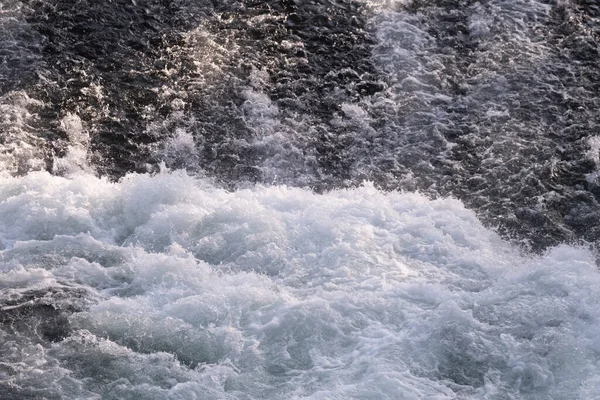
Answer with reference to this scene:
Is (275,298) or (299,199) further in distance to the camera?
(299,199)

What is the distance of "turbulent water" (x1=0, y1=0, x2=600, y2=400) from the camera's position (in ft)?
22.8

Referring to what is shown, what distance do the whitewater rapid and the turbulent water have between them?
2 centimetres

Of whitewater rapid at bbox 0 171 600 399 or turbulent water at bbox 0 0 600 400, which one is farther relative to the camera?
turbulent water at bbox 0 0 600 400

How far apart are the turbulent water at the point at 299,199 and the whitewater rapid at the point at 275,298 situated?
0.06 feet

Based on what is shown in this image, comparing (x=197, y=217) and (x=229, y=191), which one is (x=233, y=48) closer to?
(x=229, y=191)

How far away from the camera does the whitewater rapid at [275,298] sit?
268 inches

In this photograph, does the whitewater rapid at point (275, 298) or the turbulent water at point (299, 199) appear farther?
the turbulent water at point (299, 199)

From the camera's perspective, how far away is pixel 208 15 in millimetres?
10781

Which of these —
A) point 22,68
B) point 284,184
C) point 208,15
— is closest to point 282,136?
point 284,184

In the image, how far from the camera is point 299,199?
8.47 metres

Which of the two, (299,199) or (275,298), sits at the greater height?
(299,199)

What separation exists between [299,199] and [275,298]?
1.38 meters

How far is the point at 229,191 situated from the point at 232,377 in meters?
2.43

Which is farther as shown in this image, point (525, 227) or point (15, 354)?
point (525, 227)
